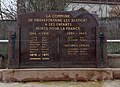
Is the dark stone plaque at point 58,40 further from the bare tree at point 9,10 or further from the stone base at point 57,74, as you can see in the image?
the bare tree at point 9,10

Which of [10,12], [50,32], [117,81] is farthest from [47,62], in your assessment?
[10,12]

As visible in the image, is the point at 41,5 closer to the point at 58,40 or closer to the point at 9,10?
the point at 9,10

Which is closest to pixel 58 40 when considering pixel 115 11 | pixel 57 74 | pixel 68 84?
pixel 57 74

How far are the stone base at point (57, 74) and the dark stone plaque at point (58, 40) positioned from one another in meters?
0.39

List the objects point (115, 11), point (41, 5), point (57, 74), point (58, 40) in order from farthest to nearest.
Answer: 1. point (115, 11)
2. point (41, 5)
3. point (58, 40)
4. point (57, 74)

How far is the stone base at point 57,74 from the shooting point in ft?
24.5

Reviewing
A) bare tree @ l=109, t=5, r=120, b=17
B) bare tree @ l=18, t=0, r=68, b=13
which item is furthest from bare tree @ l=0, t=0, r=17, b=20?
bare tree @ l=109, t=5, r=120, b=17

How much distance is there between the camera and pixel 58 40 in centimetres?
796

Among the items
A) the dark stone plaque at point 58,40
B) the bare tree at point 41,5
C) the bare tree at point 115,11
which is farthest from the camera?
the bare tree at point 115,11

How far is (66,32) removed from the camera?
8016 millimetres

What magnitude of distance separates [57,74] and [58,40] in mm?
1109

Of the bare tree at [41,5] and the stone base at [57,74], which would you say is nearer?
the stone base at [57,74]

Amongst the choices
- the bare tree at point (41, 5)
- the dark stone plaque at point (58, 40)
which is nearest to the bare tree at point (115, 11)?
the bare tree at point (41, 5)

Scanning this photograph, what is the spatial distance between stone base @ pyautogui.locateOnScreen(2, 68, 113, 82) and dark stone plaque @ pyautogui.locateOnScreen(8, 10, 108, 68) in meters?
0.39
